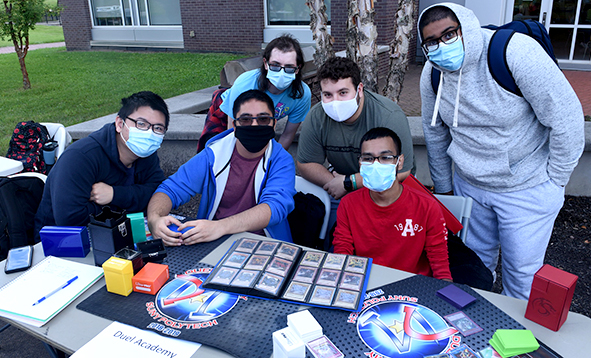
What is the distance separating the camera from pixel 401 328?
4.93 ft

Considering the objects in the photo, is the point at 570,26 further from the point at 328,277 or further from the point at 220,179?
the point at 328,277

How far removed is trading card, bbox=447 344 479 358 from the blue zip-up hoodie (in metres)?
1.29

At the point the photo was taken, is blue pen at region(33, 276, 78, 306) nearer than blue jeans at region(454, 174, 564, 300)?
Yes

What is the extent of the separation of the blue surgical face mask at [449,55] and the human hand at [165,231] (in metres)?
1.60

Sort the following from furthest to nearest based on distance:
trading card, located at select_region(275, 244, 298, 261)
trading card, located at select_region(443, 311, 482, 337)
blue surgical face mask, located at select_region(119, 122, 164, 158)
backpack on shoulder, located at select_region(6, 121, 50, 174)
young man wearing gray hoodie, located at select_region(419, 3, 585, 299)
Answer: backpack on shoulder, located at select_region(6, 121, 50, 174) < blue surgical face mask, located at select_region(119, 122, 164, 158) < young man wearing gray hoodie, located at select_region(419, 3, 585, 299) < trading card, located at select_region(275, 244, 298, 261) < trading card, located at select_region(443, 311, 482, 337)

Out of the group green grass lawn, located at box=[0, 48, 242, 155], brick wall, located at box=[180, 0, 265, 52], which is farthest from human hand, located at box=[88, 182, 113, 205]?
brick wall, located at box=[180, 0, 265, 52]

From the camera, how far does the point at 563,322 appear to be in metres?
1.50

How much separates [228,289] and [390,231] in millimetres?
970

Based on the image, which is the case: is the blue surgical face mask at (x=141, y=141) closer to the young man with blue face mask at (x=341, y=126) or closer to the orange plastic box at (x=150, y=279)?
the orange plastic box at (x=150, y=279)

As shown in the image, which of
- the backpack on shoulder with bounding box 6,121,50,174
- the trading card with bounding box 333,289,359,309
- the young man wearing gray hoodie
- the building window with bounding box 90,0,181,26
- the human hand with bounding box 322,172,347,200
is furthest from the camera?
the building window with bounding box 90,0,181,26

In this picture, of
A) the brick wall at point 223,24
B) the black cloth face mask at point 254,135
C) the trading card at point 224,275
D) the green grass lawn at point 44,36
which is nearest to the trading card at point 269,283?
the trading card at point 224,275

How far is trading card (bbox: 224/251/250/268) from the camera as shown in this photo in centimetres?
188

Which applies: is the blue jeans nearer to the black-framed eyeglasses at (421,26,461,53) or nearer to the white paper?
the black-framed eyeglasses at (421,26,461,53)

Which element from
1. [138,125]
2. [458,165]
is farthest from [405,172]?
[138,125]
